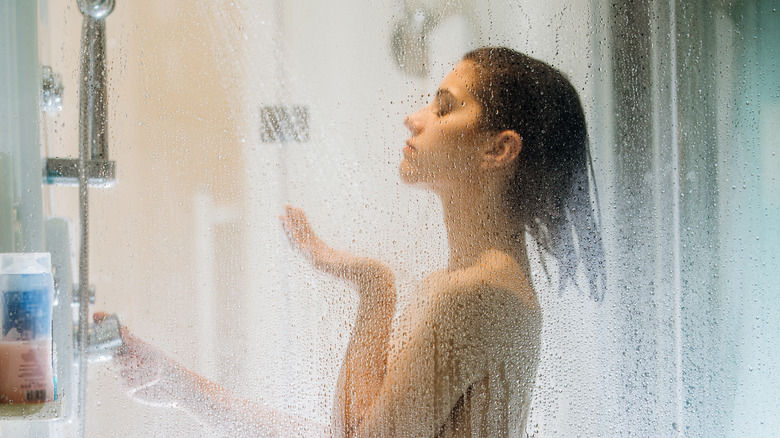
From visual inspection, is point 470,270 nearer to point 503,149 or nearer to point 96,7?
point 503,149

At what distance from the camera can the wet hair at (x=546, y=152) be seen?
780 mm

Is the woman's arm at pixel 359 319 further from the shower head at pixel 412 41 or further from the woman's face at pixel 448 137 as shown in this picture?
the shower head at pixel 412 41

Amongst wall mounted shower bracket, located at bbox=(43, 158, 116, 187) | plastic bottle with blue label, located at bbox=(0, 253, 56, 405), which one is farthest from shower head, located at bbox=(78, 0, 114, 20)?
plastic bottle with blue label, located at bbox=(0, 253, 56, 405)

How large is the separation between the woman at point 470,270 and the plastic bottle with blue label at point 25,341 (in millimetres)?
104

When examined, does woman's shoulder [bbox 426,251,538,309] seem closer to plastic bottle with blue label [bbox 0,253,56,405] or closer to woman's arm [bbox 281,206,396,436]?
woman's arm [bbox 281,206,396,436]

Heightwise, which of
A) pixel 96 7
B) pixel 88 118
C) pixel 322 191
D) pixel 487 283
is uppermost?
pixel 96 7

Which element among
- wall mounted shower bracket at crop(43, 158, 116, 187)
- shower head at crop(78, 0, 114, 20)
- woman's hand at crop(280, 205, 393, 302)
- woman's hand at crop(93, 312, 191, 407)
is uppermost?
shower head at crop(78, 0, 114, 20)

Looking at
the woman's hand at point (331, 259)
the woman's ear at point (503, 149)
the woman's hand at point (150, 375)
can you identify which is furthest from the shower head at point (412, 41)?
the woman's hand at point (150, 375)

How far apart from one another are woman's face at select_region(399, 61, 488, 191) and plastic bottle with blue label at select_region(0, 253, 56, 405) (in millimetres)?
509

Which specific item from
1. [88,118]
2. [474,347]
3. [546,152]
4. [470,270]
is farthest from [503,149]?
[88,118]

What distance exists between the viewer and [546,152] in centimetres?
78

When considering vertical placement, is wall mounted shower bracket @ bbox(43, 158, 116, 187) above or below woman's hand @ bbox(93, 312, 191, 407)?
above

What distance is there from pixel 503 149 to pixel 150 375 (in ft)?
1.94

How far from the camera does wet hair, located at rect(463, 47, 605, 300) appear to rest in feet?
2.56
